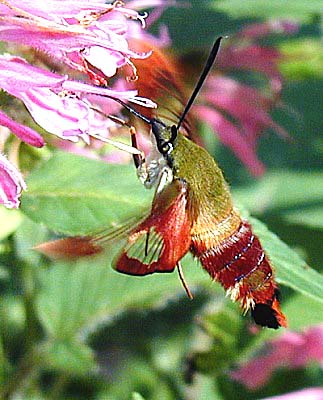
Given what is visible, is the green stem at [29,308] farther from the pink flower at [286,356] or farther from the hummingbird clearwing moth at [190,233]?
the hummingbird clearwing moth at [190,233]

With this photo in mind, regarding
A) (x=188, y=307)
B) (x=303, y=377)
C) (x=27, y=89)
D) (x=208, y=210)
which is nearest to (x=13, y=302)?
(x=188, y=307)

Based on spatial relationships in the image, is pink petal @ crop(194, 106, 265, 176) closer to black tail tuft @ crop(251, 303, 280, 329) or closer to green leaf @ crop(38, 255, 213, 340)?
green leaf @ crop(38, 255, 213, 340)

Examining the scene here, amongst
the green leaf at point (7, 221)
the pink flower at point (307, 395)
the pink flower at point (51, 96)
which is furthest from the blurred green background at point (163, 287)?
the pink flower at point (51, 96)

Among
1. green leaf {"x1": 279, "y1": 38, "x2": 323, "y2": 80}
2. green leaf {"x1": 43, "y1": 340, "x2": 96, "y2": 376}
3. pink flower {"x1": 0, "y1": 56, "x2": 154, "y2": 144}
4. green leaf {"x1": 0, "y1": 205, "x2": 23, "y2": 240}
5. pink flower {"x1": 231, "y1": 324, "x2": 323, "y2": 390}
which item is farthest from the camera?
green leaf {"x1": 279, "y1": 38, "x2": 323, "y2": 80}

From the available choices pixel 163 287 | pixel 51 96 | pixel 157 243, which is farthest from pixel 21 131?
pixel 163 287

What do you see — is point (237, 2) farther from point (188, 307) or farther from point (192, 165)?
point (192, 165)

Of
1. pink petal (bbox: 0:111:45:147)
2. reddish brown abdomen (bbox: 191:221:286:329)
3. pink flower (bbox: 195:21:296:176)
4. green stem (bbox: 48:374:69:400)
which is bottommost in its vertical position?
green stem (bbox: 48:374:69:400)

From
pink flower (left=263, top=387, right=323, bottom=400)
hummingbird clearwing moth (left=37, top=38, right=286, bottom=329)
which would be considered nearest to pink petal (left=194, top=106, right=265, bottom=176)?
pink flower (left=263, top=387, right=323, bottom=400)

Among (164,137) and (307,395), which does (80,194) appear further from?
(307,395)
